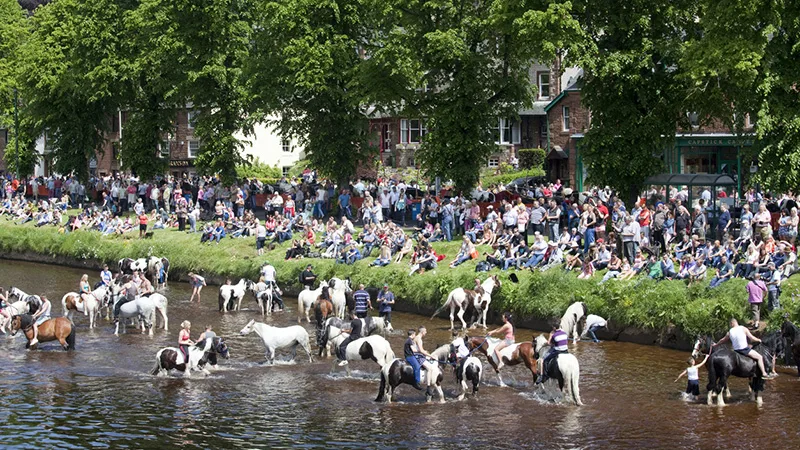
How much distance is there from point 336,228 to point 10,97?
48055 mm

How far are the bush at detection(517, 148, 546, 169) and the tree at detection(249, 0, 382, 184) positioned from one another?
22.2m

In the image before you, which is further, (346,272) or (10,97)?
(10,97)

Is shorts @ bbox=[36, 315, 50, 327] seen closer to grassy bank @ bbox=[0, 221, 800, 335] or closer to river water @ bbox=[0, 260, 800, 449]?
river water @ bbox=[0, 260, 800, 449]

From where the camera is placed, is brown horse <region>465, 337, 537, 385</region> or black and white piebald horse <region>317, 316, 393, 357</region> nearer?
brown horse <region>465, 337, 537, 385</region>

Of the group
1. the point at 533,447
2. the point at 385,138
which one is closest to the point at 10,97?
the point at 385,138

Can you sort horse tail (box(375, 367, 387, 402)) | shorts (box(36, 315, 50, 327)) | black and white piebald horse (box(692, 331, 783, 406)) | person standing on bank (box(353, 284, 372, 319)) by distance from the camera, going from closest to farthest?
black and white piebald horse (box(692, 331, 783, 406)) < horse tail (box(375, 367, 387, 402)) < shorts (box(36, 315, 50, 327)) < person standing on bank (box(353, 284, 372, 319))

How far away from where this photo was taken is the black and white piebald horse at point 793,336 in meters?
30.1

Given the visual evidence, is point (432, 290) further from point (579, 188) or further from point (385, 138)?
point (385, 138)

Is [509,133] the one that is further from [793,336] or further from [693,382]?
[693,382]

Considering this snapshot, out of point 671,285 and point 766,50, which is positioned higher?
point 766,50

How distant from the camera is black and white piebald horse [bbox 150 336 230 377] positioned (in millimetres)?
30766

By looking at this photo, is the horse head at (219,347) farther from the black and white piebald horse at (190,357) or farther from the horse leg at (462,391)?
the horse leg at (462,391)

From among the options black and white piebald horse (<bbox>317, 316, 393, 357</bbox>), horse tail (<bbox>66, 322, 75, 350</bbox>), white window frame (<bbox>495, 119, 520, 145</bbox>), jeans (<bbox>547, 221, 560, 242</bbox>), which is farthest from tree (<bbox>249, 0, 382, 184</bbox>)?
white window frame (<bbox>495, 119, 520, 145</bbox>)

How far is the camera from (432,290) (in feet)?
138
